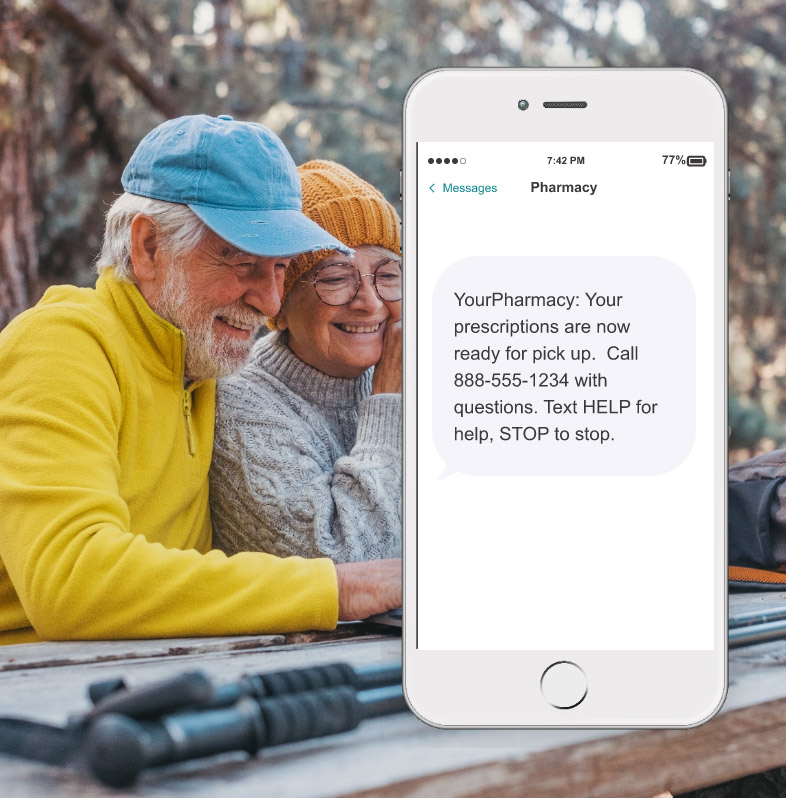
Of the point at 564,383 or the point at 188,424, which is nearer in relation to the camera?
the point at 564,383

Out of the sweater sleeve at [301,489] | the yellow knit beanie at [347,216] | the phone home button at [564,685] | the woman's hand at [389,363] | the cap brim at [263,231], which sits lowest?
the phone home button at [564,685]

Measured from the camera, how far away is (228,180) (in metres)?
1.21

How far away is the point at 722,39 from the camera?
4629 mm

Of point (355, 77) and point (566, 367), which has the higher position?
point (355, 77)

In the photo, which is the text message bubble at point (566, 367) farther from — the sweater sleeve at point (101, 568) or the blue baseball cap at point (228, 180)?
the blue baseball cap at point (228, 180)

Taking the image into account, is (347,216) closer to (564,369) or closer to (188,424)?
(188,424)

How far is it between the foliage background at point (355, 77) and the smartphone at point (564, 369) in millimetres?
2553

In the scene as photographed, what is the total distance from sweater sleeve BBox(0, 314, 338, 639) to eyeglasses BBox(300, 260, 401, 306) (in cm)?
53

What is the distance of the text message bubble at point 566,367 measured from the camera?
2.77 ft

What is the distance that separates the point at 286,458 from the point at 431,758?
31.3 inches

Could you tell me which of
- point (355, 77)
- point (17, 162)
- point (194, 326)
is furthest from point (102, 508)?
point (355, 77)

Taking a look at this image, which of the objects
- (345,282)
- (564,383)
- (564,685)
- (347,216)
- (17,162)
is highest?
(17,162)

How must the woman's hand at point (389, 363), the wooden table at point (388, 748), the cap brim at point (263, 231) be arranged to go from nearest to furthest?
the wooden table at point (388, 748) < the cap brim at point (263, 231) < the woman's hand at point (389, 363)

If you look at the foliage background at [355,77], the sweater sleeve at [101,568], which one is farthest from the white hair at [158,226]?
the foliage background at [355,77]
